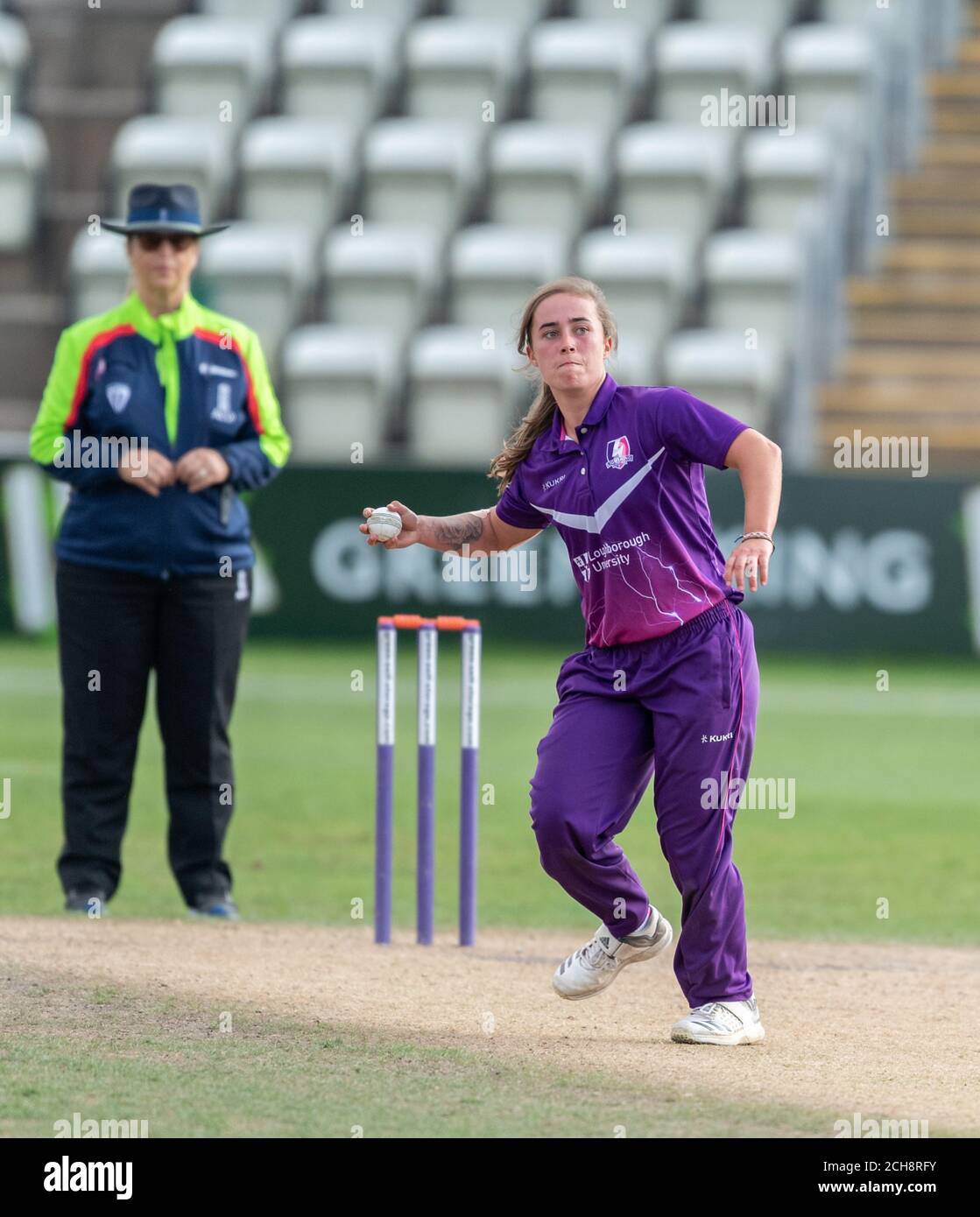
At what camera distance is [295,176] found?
20.6 metres

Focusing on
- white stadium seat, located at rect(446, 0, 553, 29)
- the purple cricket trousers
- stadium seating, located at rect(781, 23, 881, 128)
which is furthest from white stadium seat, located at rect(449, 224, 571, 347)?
the purple cricket trousers

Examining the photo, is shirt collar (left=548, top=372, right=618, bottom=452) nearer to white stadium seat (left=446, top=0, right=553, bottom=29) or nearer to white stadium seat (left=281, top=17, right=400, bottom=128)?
white stadium seat (left=281, top=17, right=400, bottom=128)

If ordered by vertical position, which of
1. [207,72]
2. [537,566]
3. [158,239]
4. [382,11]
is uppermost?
[382,11]

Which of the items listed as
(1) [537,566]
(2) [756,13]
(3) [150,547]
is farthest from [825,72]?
(3) [150,547]

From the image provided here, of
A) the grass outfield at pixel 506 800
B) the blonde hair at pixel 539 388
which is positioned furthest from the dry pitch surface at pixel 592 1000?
the blonde hair at pixel 539 388

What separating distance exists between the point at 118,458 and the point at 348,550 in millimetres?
8570

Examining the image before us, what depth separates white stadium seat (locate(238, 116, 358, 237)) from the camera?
809 inches

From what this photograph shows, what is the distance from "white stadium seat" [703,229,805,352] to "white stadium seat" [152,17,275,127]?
5935mm

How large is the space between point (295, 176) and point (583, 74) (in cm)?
334

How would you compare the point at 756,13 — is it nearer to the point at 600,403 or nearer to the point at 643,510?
the point at 600,403

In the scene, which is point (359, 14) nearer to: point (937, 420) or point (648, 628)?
point (937, 420)

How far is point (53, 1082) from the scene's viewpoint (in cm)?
488

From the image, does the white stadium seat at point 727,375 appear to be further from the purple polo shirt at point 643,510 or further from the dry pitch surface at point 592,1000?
the purple polo shirt at point 643,510
